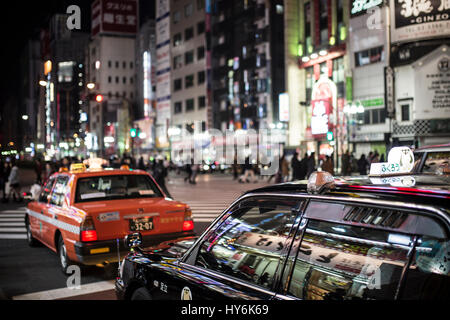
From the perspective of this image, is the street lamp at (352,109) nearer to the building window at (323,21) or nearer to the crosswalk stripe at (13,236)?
the building window at (323,21)

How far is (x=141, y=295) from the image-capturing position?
3359 millimetres

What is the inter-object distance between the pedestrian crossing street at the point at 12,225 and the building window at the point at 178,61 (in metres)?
54.6

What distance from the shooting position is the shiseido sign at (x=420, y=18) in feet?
96.9

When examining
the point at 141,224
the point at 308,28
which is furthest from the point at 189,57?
the point at 141,224

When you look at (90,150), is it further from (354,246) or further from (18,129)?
Result: (354,246)

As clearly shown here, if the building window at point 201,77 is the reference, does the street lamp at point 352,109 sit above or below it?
below

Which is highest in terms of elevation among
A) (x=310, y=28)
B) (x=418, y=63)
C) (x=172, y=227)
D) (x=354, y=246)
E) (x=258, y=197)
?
(x=310, y=28)

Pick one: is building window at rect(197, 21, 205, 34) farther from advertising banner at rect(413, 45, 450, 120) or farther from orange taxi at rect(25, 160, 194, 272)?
orange taxi at rect(25, 160, 194, 272)

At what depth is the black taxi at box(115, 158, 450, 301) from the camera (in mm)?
1956

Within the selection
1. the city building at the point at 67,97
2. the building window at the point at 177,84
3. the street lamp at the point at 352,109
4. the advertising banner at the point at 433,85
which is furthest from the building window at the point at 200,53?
the advertising banner at the point at 433,85

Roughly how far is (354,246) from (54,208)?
629 centimetres

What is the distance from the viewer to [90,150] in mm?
103250

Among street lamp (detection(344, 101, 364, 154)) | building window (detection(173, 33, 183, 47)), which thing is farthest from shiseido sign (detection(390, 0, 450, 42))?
building window (detection(173, 33, 183, 47))
